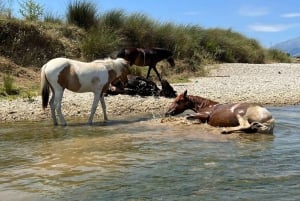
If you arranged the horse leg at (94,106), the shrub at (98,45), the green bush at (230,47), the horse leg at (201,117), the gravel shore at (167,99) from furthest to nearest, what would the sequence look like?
the green bush at (230,47), the shrub at (98,45), the gravel shore at (167,99), the horse leg at (94,106), the horse leg at (201,117)

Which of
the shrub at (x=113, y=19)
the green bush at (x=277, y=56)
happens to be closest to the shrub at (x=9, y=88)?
the shrub at (x=113, y=19)

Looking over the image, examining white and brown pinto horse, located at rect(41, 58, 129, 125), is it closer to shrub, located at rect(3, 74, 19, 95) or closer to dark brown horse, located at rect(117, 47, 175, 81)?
shrub, located at rect(3, 74, 19, 95)

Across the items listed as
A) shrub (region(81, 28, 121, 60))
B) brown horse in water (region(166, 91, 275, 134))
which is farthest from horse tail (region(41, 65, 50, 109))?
shrub (region(81, 28, 121, 60))

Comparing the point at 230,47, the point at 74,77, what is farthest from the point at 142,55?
the point at 230,47

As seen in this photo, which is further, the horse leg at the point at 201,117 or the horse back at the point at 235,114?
the horse leg at the point at 201,117

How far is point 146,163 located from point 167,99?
7.98 m

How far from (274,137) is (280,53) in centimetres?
3047

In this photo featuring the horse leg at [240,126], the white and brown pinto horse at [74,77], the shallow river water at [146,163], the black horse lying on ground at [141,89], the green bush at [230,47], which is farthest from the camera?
the green bush at [230,47]

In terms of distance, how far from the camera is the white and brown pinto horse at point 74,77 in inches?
456

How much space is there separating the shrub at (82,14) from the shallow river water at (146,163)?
13.4 meters

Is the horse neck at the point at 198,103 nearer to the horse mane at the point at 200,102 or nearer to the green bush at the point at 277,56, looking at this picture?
the horse mane at the point at 200,102

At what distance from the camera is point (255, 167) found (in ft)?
23.1

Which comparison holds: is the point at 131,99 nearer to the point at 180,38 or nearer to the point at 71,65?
the point at 71,65

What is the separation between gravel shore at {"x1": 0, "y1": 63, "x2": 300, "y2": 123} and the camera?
1316 centimetres
